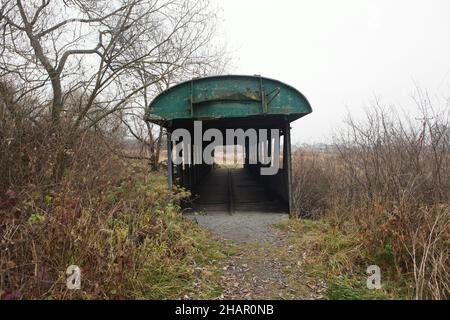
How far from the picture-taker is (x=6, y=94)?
18.1ft

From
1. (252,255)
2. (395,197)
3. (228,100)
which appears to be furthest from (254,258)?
(228,100)

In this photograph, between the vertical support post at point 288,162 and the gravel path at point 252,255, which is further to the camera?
the vertical support post at point 288,162

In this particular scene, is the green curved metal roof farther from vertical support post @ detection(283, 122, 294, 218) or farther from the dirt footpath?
the dirt footpath

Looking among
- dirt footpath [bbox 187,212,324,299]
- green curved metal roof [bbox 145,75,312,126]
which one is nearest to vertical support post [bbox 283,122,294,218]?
dirt footpath [bbox 187,212,324,299]

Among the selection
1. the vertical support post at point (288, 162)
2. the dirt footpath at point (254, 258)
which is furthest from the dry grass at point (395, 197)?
the dirt footpath at point (254, 258)

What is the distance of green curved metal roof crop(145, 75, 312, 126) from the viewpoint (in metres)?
7.48

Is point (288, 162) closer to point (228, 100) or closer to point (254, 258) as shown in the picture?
point (228, 100)

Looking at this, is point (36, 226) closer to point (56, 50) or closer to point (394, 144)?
point (394, 144)

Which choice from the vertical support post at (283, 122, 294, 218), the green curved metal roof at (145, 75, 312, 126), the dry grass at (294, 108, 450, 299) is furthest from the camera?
the vertical support post at (283, 122, 294, 218)

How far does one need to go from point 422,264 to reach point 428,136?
3043mm

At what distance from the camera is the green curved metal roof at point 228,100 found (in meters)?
7.48

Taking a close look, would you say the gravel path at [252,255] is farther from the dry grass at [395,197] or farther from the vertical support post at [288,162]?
the dry grass at [395,197]

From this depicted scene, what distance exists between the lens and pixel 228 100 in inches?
297
